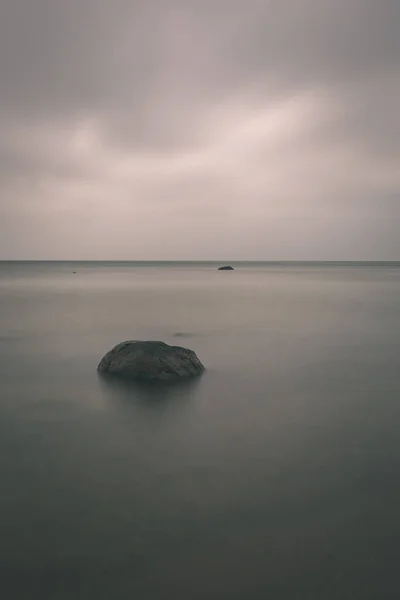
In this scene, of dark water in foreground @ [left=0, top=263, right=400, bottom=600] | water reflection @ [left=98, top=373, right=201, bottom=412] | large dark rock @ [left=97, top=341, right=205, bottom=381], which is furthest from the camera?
large dark rock @ [left=97, top=341, right=205, bottom=381]

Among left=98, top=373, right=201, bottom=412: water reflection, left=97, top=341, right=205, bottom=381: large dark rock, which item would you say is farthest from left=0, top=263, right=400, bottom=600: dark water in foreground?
left=97, top=341, right=205, bottom=381: large dark rock

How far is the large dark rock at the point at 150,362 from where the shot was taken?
37.6 ft

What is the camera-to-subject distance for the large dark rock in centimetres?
1145

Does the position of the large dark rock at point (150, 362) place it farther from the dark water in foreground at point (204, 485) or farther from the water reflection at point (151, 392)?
the dark water in foreground at point (204, 485)

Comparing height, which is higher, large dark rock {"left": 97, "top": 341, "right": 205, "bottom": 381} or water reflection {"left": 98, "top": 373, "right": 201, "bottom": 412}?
large dark rock {"left": 97, "top": 341, "right": 205, "bottom": 381}

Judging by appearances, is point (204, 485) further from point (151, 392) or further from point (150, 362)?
point (150, 362)

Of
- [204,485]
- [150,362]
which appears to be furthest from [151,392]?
[204,485]

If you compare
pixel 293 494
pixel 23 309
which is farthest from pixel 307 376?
pixel 23 309

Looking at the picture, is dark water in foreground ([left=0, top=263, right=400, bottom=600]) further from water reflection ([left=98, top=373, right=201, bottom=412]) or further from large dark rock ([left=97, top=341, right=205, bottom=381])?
large dark rock ([left=97, top=341, right=205, bottom=381])

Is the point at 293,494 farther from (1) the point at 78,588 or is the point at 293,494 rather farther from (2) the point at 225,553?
(1) the point at 78,588

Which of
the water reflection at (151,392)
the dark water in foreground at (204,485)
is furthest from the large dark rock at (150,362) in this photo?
the dark water in foreground at (204,485)

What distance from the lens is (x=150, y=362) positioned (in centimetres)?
1148

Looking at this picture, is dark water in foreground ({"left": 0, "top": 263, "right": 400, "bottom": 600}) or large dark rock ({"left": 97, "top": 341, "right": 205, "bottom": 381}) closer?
dark water in foreground ({"left": 0, "top": 263, "right": 400, "bottom": 600})

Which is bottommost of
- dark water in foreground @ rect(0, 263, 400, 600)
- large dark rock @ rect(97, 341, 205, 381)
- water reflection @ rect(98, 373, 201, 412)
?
dark water in foreground @ rect(0, 263, 400, 600)
